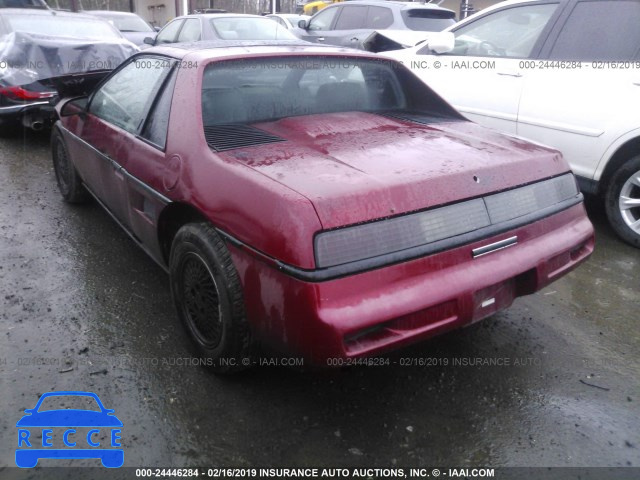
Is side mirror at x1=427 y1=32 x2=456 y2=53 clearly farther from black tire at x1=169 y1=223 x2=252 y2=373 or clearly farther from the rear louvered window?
black tire at x1=169 y1=223 x2=252 y2=373

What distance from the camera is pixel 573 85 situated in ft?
13.4

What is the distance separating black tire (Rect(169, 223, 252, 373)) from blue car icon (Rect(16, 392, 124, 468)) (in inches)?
19.6

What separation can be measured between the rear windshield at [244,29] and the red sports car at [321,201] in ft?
19.6

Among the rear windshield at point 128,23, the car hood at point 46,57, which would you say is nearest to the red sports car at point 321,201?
the car hood at point 46,57

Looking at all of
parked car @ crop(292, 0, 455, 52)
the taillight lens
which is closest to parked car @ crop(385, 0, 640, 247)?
parked car @ crop(292, 0, 455, 52)

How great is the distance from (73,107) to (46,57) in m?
3.12

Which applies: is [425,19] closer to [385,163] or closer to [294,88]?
[294,88]

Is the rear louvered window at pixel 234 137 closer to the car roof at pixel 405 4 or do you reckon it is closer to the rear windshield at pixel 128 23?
the car roof at pixel 405 4

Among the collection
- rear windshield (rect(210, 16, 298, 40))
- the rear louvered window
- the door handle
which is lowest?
the rear louvered window

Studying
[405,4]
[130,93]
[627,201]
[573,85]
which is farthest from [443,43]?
[405,4]

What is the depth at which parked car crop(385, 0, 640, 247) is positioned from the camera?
3854 millimetres

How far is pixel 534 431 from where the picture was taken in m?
2.19

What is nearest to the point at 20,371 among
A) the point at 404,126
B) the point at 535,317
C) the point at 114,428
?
the point at 114,428

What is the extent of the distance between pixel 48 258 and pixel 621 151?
13.7 feet
